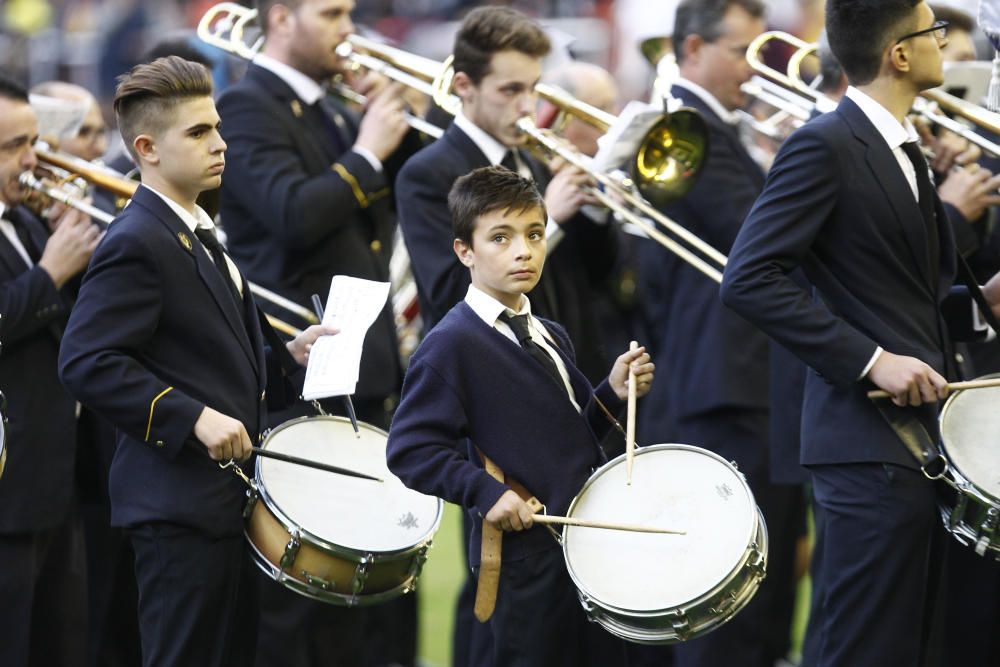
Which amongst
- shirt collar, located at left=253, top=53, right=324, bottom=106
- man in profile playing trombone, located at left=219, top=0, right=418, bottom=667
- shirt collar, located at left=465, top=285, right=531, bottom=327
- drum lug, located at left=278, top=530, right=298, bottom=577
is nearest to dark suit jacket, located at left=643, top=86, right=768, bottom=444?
man in profile playing trombone, located at left=219, top=0, right=418, bottom=667

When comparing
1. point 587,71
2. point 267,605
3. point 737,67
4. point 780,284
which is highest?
point 780,284

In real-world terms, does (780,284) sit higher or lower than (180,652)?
higher

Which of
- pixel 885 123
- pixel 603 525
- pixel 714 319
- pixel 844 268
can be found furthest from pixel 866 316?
pixel 714 319

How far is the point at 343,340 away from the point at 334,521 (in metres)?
0.50

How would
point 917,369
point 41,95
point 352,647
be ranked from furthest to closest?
point 41,95 → point 352,647 → point 917,369

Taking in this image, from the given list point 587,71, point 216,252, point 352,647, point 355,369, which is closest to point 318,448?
point 355,369

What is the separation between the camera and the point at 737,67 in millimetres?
6430

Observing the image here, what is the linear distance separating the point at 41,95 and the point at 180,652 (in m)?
3.15

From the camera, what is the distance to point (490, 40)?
5582mm

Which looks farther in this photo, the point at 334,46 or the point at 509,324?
the point at 334,46

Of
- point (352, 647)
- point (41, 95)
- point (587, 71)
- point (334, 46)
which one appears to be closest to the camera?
point (352, 647)

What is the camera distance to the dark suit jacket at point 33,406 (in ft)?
16.5

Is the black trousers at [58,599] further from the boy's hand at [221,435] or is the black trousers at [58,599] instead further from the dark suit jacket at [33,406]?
the boy's hand at [221,435]

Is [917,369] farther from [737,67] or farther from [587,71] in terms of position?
[587,71]
